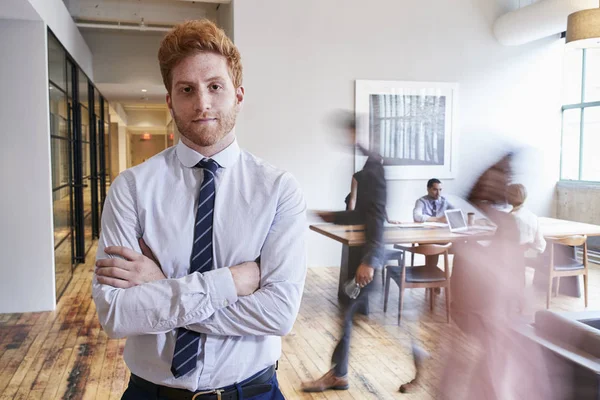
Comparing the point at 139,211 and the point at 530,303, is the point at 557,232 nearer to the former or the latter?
the point at 530,303

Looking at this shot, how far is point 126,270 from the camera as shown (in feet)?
4.48

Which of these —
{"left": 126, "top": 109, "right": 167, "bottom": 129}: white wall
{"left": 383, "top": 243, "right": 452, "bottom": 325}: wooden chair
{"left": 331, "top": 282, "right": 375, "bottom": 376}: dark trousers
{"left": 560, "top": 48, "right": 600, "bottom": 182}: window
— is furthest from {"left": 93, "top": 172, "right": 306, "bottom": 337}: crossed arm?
{"left": 126, "top": 109, "right": 167, "bottom": 129}: white wall

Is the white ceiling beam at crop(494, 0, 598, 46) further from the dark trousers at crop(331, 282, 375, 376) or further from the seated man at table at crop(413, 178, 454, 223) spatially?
the dark trousers at crop(331, 282, 375, 376)

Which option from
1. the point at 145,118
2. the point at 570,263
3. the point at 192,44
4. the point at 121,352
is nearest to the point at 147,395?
the point at 192,44

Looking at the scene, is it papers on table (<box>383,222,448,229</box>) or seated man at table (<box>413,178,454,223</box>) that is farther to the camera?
seated man at table (<box>413,178,454,223</box>)

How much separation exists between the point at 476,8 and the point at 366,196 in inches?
232

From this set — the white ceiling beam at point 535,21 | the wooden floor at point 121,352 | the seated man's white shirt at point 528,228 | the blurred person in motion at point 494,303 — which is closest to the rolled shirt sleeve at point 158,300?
the blurred person in motion at point 494,303

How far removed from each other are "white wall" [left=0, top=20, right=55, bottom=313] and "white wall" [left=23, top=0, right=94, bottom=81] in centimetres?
26

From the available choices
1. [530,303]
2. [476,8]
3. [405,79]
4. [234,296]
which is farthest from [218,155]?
[476,8]

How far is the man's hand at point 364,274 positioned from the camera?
319cm

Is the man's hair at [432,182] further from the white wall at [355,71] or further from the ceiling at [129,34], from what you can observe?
the ceiling at [129,34]

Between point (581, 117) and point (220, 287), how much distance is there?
9062mm

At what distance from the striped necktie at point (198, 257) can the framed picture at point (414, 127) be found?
6248 mm

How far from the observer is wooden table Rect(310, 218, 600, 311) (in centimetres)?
364
